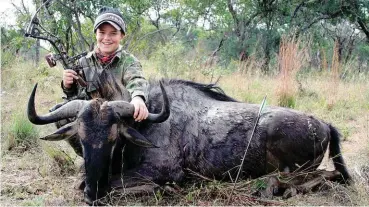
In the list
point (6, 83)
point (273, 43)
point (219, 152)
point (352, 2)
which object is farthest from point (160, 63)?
point (352, 2)

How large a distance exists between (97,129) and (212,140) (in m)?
1.29

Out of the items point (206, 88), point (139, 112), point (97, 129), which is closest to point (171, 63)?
point (206, 88)

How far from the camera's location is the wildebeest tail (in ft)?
15.1

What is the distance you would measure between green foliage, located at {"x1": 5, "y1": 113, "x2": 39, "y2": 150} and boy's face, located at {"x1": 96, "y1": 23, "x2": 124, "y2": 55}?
5.77 feet

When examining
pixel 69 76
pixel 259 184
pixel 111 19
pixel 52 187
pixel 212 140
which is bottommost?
pixel 52 187

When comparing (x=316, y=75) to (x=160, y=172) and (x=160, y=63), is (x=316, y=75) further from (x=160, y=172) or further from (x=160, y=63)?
(x=160, y=172)

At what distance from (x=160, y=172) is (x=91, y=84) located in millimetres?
1036

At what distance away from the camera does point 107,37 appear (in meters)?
4.66

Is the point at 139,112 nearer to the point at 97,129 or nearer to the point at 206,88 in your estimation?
the point at 97,129

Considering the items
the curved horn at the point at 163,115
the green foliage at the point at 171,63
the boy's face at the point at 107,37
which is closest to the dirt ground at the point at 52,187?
the curved horn at the point at 163,115

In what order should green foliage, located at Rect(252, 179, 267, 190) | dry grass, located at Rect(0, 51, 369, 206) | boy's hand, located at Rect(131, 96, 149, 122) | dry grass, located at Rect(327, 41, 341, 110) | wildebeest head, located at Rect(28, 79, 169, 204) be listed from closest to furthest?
wildebeest head, located at Rect(28, 79, 169, 204) < boy's hand, located at Rect(131, 96, 149, 122) < dry grass, located at Rect(0, 51, 369, 206) < green foliage, located at Rect(252, 179, 267, 190) < dry grass, located at Rect(327, 41, 341, 110)

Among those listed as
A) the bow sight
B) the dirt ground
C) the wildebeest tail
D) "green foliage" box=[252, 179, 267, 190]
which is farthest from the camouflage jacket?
the wildebeest tail

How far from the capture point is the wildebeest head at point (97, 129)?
3.75m

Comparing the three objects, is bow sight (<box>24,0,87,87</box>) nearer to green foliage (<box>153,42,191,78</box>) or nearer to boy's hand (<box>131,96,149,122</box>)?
boy's hand (<box>131,96,149,122</box>)
